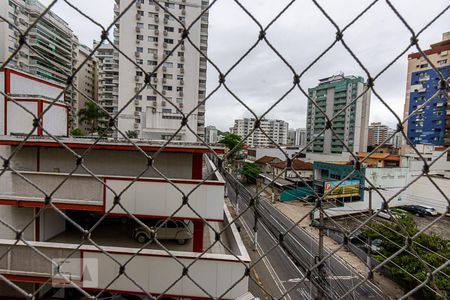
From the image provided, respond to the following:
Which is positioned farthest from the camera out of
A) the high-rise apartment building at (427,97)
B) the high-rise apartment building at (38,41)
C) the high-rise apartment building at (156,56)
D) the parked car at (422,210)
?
the high-rise apartment building at (427,97)

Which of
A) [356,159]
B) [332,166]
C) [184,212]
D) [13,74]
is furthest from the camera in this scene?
[332,166]

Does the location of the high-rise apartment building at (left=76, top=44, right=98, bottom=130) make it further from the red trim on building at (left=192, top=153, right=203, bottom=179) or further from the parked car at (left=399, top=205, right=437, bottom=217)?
the parked car at (left=399, top=205, right=437, bottom=217)

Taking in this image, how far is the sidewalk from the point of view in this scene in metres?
4.50

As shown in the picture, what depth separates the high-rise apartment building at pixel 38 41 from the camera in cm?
1135

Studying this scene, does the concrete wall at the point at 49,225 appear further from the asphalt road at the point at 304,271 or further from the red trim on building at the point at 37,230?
the asphalt road at the point at 304,271

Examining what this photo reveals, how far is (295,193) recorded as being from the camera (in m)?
10.0

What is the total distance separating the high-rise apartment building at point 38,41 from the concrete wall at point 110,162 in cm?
765

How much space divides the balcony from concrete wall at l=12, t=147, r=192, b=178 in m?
0.39

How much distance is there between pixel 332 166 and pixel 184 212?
7720 millimetres

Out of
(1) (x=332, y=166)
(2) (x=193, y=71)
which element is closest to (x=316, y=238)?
(1) (x=332, y=166)

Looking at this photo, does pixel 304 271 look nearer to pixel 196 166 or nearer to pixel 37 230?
pixel 196 166

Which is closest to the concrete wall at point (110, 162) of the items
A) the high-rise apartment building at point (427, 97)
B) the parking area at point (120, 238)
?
the parking area at point (120, 238)

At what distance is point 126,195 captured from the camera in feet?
7.98

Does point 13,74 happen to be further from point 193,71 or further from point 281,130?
point 281,130
